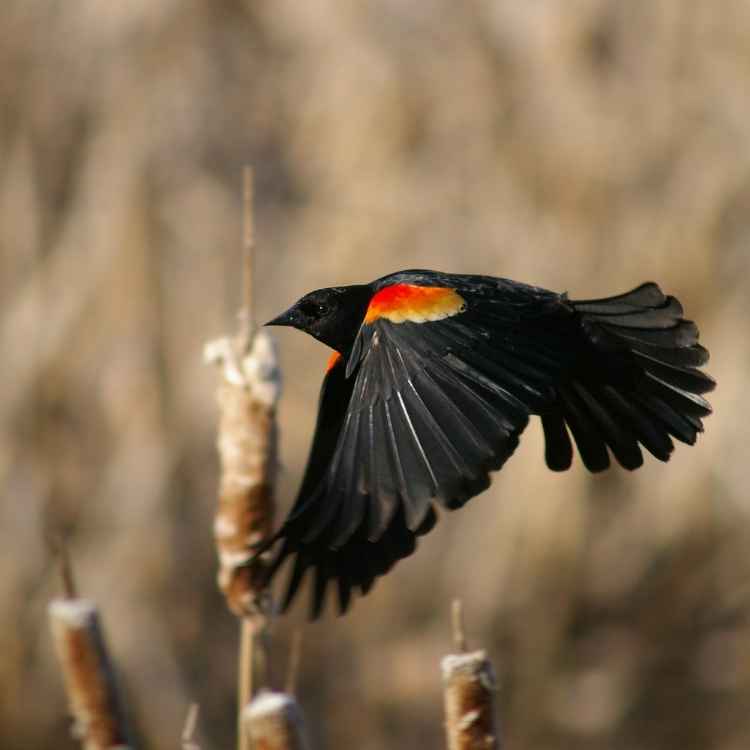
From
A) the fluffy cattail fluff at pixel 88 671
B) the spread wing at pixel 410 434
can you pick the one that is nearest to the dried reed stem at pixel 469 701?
the spread wing at pixel 410 434

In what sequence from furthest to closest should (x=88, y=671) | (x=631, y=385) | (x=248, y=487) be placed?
(x=631, y=385), (x=248, y=487), (x=88, y=671)

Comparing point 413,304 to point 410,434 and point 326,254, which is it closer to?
point 410,434

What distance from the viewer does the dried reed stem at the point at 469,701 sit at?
186cm

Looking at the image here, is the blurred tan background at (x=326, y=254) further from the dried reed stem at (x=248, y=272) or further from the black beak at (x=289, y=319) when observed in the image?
the dried reed stem at (x=248, y=272)

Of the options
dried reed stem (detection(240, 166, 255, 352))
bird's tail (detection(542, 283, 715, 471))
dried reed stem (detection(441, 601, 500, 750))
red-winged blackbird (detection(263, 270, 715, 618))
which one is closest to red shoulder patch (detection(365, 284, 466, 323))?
red-winged blackbird (detection(263, 270, 715, 618))

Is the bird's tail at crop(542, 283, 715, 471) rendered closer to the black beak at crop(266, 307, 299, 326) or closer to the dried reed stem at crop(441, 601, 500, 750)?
the black beak at crop(266, 307, 299, 326)

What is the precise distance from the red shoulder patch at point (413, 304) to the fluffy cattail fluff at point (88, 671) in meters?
0.62

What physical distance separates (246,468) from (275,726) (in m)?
0.37

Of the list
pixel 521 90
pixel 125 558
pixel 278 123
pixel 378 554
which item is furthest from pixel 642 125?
pixel 378 554

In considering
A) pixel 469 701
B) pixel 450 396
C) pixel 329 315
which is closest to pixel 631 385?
pixel 329 315

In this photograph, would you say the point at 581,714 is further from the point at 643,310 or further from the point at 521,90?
the point at 643,310

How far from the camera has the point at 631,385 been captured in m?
2.73

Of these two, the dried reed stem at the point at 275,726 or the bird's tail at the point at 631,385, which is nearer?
the dried reed stem at the point at 275,726

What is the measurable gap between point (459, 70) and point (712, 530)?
1.69 metres
